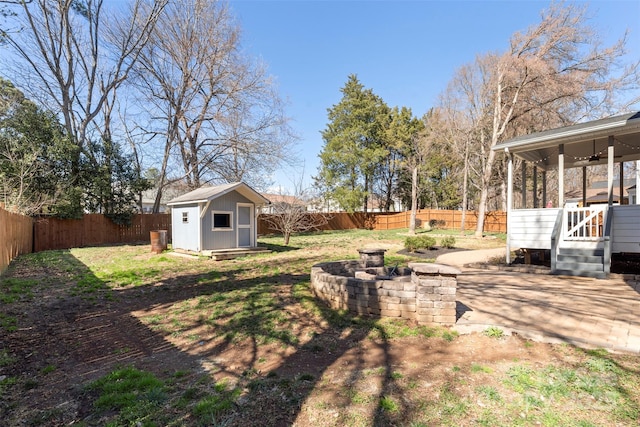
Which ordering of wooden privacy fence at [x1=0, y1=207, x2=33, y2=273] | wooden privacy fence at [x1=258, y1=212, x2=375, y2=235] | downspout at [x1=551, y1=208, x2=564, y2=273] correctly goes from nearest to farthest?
1. downspout at [x1=551, y1=208, x2=564, y2=273]
2. wooden privacy fence at [x1=0, y1=207, x2=33, y2=273]
3. wooden privacy fence at [x1=258, y1=212, x2=375, y2=235]

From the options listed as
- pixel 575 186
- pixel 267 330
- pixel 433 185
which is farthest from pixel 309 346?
pixel 575 186

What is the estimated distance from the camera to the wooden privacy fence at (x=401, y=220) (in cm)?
2239

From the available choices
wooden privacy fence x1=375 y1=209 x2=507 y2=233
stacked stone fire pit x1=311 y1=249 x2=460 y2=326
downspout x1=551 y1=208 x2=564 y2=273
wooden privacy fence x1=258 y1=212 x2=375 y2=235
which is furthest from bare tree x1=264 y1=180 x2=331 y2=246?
wooden privacy fence x1=375 y1=209 x2=507 y2=233

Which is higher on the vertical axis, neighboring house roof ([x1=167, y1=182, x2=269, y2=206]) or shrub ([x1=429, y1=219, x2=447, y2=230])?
neighboring house roof ([x1=167, y1=182, x2=269, y2=206])

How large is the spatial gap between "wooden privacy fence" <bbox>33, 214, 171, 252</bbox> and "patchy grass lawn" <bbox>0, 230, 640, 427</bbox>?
1105 cm

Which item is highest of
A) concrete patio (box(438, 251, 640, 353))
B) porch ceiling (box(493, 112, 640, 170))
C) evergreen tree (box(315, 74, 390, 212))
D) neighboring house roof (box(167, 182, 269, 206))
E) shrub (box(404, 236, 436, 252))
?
evergreen tree (box(315, 74, 390, 212))

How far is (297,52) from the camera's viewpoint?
15188 mm

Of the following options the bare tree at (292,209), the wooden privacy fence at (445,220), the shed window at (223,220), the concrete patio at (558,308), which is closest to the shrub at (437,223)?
the wooden privacy fence at (445,220)

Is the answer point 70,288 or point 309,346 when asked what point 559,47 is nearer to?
point 309,346

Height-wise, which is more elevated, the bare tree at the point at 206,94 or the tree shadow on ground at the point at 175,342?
the bare tree at the point at 206,94

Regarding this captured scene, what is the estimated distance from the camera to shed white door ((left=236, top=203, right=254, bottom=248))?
41.7ft

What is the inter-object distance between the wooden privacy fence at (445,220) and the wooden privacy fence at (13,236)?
22462 mm

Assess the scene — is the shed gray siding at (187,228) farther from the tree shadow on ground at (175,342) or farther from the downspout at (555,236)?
the downspout at (555,236)

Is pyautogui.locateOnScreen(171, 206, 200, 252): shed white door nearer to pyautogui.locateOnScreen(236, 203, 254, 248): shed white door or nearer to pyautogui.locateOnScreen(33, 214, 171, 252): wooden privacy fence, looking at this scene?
pyautogui.locateOnScreen(236, 203, 254, 248): shed white door
